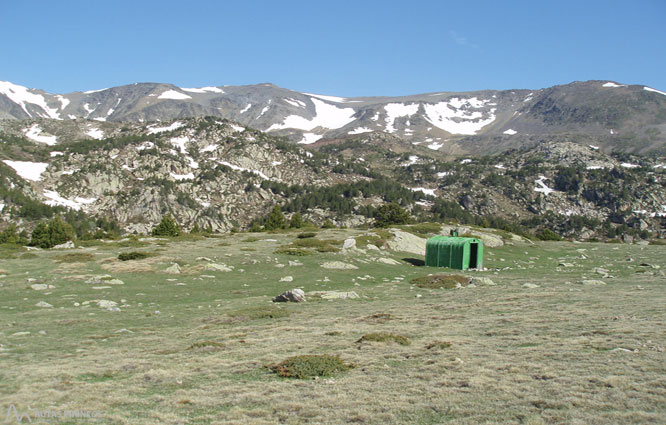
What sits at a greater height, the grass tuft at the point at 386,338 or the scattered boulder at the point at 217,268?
the grass tuft at the point at 386,338

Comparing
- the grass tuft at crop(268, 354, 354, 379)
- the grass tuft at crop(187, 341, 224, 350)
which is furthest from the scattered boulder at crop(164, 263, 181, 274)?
the grass tuft at crop(268, 354, 354, 379)

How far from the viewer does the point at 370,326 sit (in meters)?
18.6

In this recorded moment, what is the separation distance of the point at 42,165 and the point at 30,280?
203 metres

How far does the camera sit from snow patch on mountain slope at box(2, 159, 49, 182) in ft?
611

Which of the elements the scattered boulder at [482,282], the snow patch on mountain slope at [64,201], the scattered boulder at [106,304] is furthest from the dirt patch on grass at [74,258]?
the snow patch on mountain slope at [64,201]

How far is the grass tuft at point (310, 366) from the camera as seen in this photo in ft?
40.0

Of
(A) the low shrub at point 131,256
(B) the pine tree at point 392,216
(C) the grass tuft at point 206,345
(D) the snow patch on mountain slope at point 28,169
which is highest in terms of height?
(D) the snow patch on mountain slope at point 28,169

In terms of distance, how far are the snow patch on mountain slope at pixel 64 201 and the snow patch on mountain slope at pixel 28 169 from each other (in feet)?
39.2

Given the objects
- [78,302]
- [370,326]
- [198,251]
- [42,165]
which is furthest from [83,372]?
[42,165]

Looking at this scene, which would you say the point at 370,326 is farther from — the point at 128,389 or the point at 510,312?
the point at 128,389

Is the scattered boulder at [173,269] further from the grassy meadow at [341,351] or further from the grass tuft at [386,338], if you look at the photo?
the grass tuft at [386,338]

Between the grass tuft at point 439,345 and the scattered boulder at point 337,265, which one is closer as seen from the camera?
the grass tuft at point 439,345

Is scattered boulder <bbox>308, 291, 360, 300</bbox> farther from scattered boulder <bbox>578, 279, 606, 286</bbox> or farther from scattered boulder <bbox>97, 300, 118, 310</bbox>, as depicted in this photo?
scattered boulder <bbox>578, 279, 606, 286</bbox>

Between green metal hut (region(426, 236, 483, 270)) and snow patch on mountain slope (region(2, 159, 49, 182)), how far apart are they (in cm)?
19251
